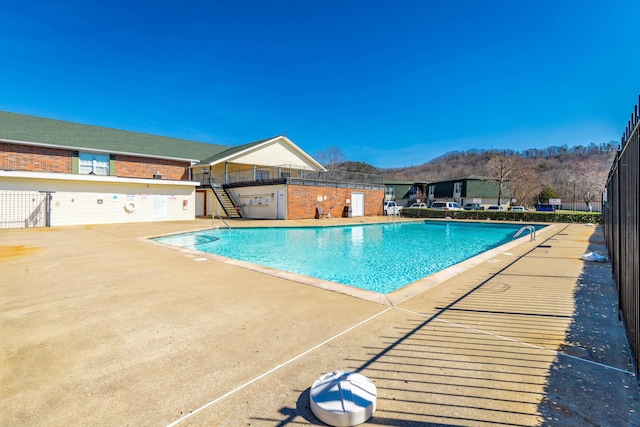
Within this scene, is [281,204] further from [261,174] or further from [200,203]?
[200,203]

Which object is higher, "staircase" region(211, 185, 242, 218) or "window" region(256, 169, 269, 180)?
"window" region(256, 169, 269, 180)

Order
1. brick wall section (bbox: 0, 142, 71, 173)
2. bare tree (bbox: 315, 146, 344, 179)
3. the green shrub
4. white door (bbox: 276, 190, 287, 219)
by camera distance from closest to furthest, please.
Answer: brick wall section (bbox: 0, 142, 71, 173), the green shrub, white door (bbox: 276, 190, 287, 219), bare tree (bbox: 315, 146, 344, 179)

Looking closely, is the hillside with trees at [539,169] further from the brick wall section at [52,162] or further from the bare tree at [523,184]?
the brick wall section at [52,162]

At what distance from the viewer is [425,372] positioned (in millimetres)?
2520

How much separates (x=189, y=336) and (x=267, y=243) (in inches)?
379

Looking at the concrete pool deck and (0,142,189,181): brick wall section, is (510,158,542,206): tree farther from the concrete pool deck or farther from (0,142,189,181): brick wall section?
(0,142,189,181): brick wall section

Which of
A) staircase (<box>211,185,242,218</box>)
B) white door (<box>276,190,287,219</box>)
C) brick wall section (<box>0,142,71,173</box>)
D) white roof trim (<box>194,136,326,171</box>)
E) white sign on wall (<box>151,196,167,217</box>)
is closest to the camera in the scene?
brick wall section (<box>0,142,71,173</box>)

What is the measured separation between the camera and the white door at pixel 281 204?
21609mm

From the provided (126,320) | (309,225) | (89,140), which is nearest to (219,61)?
(89,140)

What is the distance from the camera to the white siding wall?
16.8m

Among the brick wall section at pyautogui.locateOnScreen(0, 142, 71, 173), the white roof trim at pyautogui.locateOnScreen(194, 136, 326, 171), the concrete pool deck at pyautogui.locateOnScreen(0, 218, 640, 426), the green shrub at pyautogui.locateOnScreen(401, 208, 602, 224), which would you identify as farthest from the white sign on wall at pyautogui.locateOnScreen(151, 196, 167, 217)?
the green shrub at pyautogui.locateOnScreen(401, 208, 602, 224)

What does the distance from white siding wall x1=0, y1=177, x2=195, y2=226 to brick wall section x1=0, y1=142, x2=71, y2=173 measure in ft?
10.6

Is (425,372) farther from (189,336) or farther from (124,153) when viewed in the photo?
(124,153)

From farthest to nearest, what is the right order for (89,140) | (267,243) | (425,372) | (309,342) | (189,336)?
(89,140) < (267,243) < (189,336) < (309,342) < (425,372)
